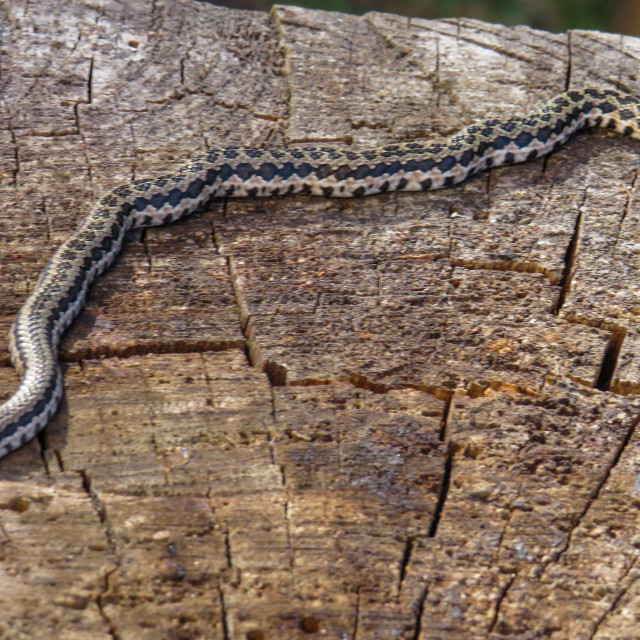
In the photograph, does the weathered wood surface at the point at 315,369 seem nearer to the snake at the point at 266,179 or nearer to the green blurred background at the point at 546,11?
the snake at the point at 266,179

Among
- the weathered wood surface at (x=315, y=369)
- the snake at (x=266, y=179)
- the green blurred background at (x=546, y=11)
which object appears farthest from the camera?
A: the green blurred background at (x=546, y=11)

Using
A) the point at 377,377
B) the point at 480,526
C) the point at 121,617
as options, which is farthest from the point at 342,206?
the point at 121,617

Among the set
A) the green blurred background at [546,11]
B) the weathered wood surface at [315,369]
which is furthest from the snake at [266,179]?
the green blurred background at [546,11]

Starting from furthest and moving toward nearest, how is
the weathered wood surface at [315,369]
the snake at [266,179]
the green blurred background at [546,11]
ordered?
1. the green blurred background at [546,11]
2. the snake at [266,179]
3. the weathered wood surface at [315,369]

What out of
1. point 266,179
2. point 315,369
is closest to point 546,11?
point 266,179

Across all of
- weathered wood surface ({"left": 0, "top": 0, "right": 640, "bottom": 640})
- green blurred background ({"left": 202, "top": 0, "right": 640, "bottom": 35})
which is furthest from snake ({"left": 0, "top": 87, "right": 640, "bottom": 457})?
green blurred background ({"left": 202, "top": 0, "right": 640, "bottom": 35})

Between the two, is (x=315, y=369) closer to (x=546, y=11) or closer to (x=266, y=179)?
(x=266, y=179)

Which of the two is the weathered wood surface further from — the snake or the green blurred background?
the green blurred background
